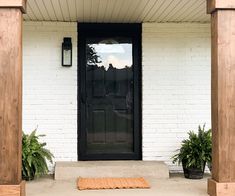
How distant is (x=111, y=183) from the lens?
16.7 feet

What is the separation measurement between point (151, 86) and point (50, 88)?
1435mm

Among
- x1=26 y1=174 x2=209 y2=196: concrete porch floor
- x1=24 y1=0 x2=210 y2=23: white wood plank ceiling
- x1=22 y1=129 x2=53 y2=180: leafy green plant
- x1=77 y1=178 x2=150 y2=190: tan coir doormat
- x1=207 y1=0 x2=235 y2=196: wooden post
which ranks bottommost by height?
x1=26 y1=174 x2=209 y2=196: concrete porch floor

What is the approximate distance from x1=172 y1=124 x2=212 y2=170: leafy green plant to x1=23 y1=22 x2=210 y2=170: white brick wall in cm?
41

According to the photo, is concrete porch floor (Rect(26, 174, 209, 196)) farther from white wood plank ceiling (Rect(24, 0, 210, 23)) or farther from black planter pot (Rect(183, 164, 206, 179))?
white wood plank ceiling (Rect(24, 0, 210, 23))

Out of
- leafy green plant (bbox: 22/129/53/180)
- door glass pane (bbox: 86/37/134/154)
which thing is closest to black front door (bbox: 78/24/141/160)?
door glass pane (bbox: 86/37/134/154)

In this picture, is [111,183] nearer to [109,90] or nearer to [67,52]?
[109,90]

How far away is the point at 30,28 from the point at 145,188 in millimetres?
2760

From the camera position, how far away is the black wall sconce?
5914 millimetres

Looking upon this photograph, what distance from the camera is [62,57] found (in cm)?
596

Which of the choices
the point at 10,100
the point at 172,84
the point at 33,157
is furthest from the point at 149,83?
the point at 10,100

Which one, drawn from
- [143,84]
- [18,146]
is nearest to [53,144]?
[143,84]

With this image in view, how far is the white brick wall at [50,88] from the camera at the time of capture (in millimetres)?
5938

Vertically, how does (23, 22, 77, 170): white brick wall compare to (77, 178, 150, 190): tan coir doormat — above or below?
above

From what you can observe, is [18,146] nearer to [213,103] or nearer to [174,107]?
[213,103]
